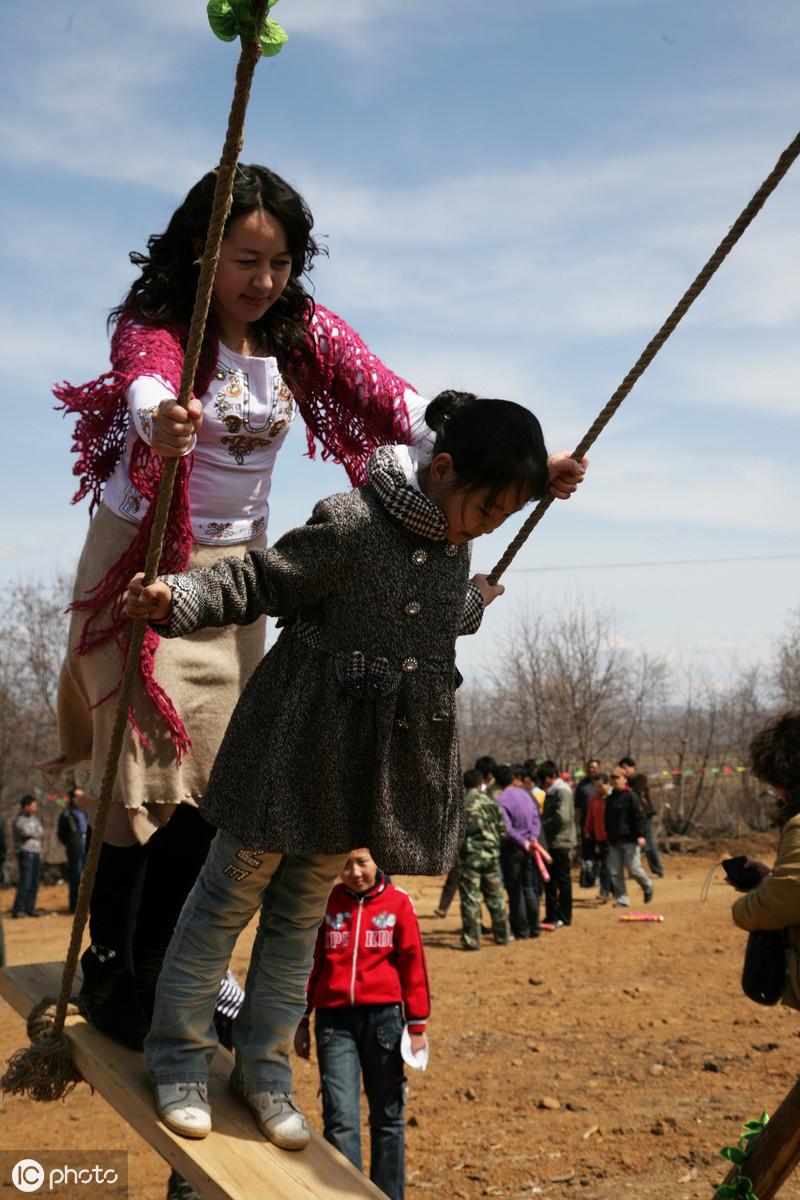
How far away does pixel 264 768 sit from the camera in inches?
107

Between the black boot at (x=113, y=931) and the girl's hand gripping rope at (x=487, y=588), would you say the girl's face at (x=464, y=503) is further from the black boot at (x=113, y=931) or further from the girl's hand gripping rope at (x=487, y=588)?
the black boot at (x=113, y=931)

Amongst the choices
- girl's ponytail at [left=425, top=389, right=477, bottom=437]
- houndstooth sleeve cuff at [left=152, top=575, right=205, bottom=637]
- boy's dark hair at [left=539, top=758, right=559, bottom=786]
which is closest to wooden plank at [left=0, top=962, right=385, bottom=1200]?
houndstooth sleeve cuff at [left=152, top=575, right=205, bottom=637]

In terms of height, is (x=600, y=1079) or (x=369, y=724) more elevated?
(x=369, y=724)

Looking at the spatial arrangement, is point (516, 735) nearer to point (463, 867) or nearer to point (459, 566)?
point (463, 867)

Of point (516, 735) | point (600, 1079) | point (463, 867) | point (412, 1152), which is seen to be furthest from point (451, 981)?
point (516, 735)

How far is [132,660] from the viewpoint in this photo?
9.10ft

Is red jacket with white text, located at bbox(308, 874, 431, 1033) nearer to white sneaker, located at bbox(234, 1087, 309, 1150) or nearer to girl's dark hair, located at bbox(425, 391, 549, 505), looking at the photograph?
white sneaker, located at bbox(234, 1087, 309, 1150)

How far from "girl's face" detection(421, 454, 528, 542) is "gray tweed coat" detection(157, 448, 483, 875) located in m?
0.04

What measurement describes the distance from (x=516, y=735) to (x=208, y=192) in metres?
33.3

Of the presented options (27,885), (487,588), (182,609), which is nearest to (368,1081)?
(487,588)

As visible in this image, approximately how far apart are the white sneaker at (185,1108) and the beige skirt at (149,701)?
0.63 meters

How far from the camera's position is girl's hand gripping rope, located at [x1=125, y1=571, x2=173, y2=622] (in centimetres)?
253

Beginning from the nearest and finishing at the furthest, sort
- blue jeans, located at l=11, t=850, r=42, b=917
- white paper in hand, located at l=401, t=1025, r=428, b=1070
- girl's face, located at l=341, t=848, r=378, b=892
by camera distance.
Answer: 1. white paper in hand, located at l=401, t=1025, r=428, b=1070
2. girl's face, located at l=341, t=848, r=378, b=892
3. blue jeans, located at l=11, t=850, r=42, b=917

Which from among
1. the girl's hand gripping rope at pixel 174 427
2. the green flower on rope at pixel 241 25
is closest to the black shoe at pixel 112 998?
the girl's hand gripping rope at pixel 174 427
